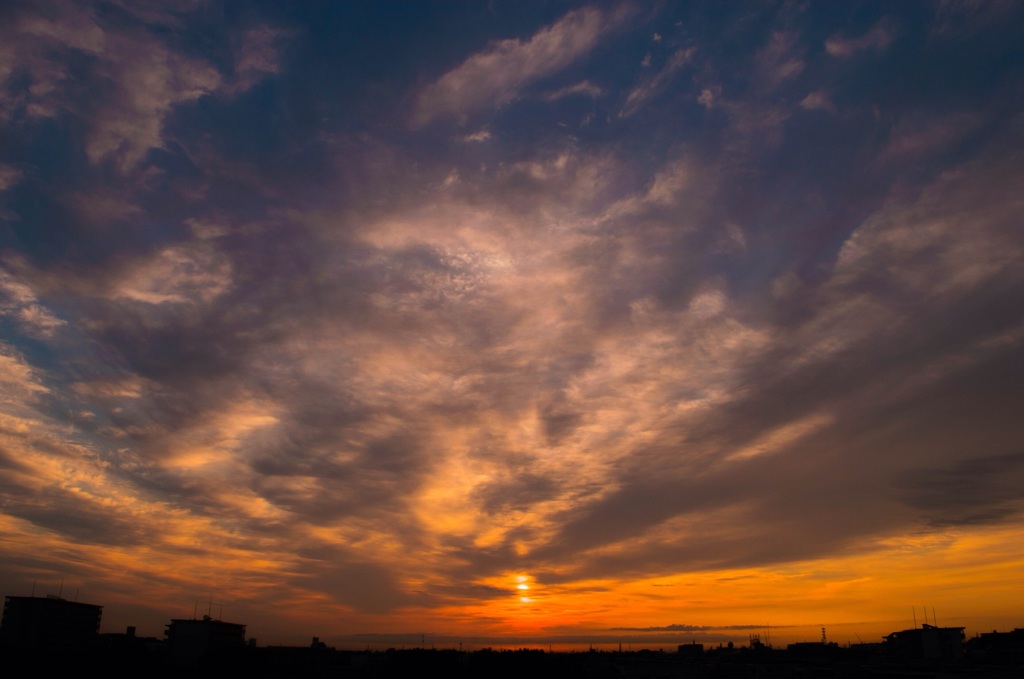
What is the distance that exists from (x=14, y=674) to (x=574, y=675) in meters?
107

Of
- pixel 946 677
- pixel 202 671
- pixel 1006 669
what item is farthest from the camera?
pixel 202 671

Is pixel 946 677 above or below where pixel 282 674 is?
above

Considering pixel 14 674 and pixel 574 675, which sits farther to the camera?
pixel 574 675

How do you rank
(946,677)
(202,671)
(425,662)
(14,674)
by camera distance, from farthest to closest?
(202,671)
(425,662)
(14,674)
(946,677)

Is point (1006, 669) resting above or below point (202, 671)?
above

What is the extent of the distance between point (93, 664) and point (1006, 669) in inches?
7158

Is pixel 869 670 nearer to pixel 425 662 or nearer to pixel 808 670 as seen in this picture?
pixel 808 670

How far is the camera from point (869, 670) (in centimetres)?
11312

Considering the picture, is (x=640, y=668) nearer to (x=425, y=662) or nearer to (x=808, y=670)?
(x=808, y=670)

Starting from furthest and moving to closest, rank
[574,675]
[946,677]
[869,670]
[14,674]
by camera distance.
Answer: [574,675] < [14,674] < [869,670] < [946,677]

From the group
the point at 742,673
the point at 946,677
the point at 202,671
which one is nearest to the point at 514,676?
the point at 742,673

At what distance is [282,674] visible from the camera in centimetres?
17850

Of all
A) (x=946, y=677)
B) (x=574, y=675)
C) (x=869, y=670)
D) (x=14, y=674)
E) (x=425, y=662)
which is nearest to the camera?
(x=946, y=677)

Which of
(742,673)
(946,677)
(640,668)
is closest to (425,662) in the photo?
(640,668)
